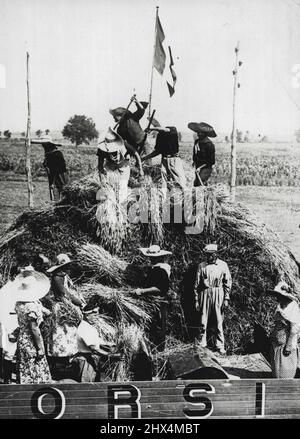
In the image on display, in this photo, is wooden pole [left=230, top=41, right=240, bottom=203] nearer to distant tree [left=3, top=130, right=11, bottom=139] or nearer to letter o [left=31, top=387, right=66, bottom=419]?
distant tree [left=3, top=130, right=11, bottom=139]

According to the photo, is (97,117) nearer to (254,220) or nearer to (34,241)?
(34,241)

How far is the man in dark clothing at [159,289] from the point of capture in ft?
21.7

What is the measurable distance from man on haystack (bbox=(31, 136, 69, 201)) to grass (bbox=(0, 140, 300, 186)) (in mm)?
75

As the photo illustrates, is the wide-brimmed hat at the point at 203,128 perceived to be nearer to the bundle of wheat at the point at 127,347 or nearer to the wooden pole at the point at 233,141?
the wooden pole at the point at 233,141

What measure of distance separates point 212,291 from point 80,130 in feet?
7.77

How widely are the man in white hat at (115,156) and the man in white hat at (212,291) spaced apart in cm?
127

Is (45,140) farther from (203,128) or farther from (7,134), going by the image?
(203,128)

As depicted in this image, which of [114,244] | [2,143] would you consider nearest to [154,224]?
[114,244]

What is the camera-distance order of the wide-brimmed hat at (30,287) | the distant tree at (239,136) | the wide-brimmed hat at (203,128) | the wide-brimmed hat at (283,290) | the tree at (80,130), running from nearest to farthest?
the wide-brimmed hat at (30,287)
the wide-brimmed hat at (283,290)
the tree at (80,130)
the wide-brimmed hat at (203,128)
the distant tree at (239,136)

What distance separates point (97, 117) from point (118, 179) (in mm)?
746

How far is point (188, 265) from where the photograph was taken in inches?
265

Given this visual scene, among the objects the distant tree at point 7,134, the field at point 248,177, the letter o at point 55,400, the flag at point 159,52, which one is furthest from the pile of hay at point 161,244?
the flag at point 159,52

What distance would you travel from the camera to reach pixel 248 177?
7070 mm

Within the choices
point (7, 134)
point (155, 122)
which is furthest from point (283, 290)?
point (7, 134)
